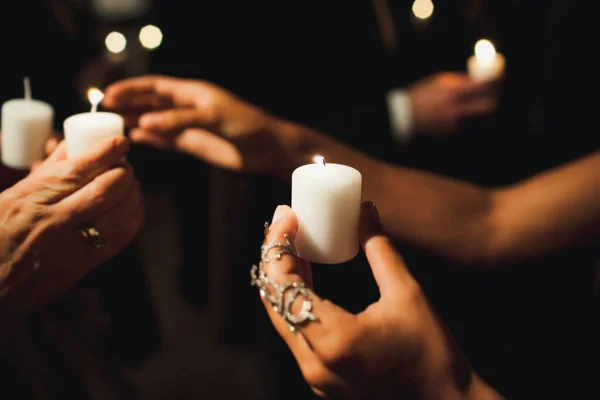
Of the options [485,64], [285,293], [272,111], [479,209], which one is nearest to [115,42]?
[272,111]

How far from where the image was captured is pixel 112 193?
0.70m

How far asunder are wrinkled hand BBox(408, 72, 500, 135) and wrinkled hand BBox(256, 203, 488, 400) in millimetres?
1159

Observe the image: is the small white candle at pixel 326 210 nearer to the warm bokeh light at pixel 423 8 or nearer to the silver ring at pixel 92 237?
the silver ring at pixel 92 237

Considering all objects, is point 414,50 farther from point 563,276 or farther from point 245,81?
point 563,276

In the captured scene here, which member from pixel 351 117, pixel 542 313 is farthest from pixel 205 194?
pixel 542 313

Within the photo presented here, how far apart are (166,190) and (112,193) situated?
1.31 m

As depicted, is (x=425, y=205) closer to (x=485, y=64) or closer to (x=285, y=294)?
(x=285, y=294)


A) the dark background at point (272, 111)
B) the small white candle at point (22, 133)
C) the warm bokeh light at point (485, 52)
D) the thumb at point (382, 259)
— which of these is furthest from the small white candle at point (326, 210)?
the warm bokeh light at point (485, 52)

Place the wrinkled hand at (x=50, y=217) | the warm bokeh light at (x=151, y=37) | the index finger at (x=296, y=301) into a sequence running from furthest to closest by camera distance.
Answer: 1. the warm bokeh light at (x=151, y=37)
2. the wrinkled hand at (x=50, y=217)
3. the index finger at (x=296, y=301)

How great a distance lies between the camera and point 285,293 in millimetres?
546

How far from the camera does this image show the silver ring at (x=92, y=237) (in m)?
0.73

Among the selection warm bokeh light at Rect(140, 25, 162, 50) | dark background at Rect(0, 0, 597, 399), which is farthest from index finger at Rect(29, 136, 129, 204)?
warm bokeh light at Rect(140, 25, 162, 50)

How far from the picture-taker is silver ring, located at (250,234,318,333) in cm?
54

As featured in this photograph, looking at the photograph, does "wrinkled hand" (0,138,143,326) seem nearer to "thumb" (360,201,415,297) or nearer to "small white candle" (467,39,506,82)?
"thumb" (360,201,415,297)
